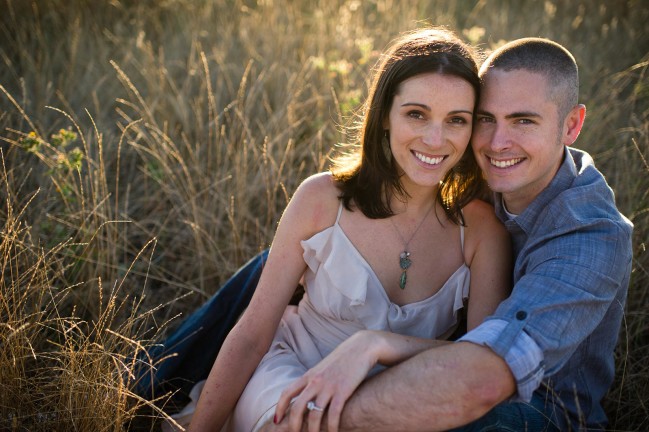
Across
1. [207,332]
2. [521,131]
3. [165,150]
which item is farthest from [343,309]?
[165,150]

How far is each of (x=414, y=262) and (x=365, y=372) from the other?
0.70 meters

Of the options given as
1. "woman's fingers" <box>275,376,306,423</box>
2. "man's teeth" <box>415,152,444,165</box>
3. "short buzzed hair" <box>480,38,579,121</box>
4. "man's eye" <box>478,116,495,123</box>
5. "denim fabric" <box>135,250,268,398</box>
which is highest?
"short buzzed hair" <box>480,38,579,121</box>

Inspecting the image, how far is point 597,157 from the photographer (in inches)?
172

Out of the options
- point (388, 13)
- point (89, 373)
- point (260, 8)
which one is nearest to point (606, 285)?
point (89, 373)

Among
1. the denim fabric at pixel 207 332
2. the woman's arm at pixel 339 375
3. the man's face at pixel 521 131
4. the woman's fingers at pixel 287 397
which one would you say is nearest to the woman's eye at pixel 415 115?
the man's face at pixel 521 131

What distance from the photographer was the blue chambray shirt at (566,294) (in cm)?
203

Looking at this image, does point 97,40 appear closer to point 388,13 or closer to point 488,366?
point 388,13

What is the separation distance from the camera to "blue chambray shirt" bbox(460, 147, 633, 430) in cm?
203

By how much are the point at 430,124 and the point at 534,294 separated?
0.79m

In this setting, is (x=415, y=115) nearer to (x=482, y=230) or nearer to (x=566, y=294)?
(x=482, y=230)

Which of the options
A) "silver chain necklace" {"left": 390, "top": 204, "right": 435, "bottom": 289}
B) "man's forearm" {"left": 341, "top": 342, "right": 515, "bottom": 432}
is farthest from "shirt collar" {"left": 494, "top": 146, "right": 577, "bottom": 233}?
"man's forearm" {"left": 341, "top": 342, "right": 515, "bottom": 432}

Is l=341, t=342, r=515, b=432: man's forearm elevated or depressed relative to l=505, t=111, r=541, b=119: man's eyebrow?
depressed

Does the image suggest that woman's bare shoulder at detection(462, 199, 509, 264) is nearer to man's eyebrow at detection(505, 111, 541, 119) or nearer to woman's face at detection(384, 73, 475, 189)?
woman's face at detection(384, 73, 475, 189)

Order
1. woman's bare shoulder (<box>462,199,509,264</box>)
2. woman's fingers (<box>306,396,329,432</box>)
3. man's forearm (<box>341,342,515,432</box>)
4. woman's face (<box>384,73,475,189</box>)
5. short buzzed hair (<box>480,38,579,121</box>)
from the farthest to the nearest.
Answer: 1. woman's bare shoulder (<box>462,199,509,264</box>)
2. short buzzed hair (<box>480,38,579,121</box>)
3. woman's face (<box>384,73,475,189</box>)
4. woman's fingers (<box>306,396,329,432</box>)
5. man's forearm (<box>341,342,515,432</box>)
